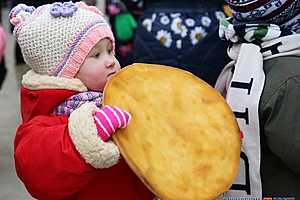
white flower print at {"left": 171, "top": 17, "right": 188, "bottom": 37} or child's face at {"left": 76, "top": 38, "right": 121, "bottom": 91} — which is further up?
child's face at {"left": 76, "top": 38, "right": 121, "bottom": 91}

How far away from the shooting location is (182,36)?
388 cm

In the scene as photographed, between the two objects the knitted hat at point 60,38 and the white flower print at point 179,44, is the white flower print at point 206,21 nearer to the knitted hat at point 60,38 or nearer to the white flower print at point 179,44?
the white flower print at point 179,44

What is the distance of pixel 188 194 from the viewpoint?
7.08ft

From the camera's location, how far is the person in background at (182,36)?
3789 millimetres

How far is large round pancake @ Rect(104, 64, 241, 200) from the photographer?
2.17 metres

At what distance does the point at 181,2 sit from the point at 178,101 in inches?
68.3

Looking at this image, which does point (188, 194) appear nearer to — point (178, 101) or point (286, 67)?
point (178, 101)

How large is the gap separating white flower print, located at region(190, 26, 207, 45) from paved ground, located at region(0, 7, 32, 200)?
1.58m

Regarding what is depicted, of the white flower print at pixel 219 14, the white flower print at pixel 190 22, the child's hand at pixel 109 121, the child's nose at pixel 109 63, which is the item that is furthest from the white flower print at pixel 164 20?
the child's hand at pixel 109 121

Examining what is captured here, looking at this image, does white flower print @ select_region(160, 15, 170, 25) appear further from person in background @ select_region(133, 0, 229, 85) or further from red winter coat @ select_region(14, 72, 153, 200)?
red winter coat @ select_region(14, 72, 153, 200)

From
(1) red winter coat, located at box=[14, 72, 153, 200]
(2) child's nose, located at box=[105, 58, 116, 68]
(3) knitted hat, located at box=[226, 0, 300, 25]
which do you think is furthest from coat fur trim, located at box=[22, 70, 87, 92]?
(3) knitted hat, located at box=[226, 0, 300, 25]

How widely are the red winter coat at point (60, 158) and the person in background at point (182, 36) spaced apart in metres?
1.42

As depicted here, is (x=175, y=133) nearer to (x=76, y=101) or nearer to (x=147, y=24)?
(x=76, y=101)

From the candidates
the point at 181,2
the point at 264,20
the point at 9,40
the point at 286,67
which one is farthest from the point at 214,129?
the point at 9,40
